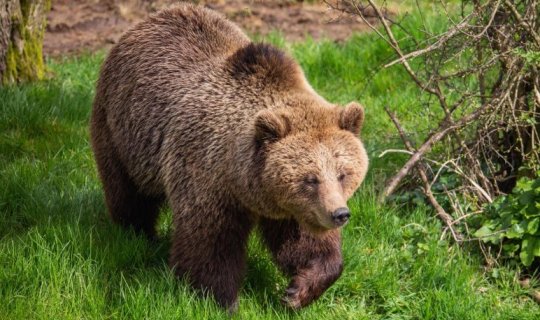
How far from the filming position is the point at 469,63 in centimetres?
596

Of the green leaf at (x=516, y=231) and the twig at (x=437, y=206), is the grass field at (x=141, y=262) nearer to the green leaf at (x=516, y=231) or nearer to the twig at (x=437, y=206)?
the twig at (x=437, y=206)

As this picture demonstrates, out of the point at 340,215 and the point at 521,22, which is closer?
the point at 340,215

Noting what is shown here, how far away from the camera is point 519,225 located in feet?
18.1

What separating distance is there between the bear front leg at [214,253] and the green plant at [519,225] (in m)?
1.75

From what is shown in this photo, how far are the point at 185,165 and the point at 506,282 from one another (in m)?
2.22

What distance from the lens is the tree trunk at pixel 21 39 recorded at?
784cm

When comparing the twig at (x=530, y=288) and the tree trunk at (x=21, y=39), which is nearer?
the twig at (x=530, y=288)

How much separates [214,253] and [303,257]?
568mm

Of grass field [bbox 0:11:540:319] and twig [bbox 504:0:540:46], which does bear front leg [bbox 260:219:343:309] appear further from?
twig [bbox 504:0:540:46]

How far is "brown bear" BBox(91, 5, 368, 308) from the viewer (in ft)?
15.3

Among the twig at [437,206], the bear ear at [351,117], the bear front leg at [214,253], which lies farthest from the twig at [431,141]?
the bear front leg at [214,253]

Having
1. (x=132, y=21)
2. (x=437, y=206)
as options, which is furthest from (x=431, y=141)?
(x=132, y=21)

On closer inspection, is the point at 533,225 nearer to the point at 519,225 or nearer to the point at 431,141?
the point at 519,225

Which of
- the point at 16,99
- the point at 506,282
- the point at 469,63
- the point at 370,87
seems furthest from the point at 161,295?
the point at 370,87
